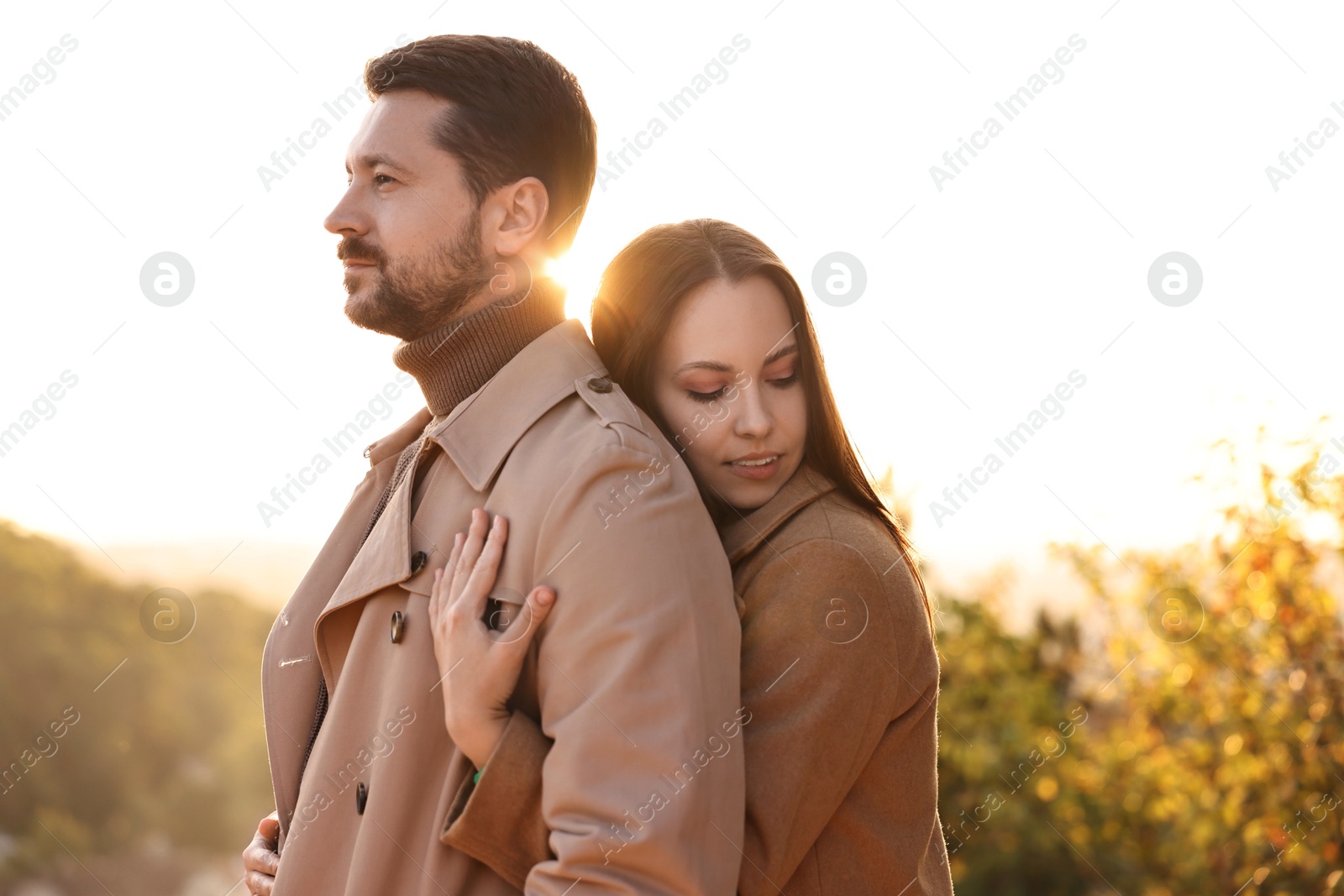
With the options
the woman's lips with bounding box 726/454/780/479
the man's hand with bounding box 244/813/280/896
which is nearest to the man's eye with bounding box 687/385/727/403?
the woman's lips with bounding box 726/454/780/479

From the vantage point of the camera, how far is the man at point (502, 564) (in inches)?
63.9

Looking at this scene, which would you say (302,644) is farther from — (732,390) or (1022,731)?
(1022,731)

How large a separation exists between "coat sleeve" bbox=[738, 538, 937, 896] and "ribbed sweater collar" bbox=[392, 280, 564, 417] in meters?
0.65

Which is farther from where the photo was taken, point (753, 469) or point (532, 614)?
point (753, 469)

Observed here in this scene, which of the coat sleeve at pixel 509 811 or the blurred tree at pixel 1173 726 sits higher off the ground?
the blurred tree at pixel 1173 726

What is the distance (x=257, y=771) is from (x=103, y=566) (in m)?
1.13

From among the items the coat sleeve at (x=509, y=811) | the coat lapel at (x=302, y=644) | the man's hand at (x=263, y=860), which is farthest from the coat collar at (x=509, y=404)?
the man's hand at (x=263, y=860)

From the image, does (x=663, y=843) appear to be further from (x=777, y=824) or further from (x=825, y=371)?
(x=825, y=371)

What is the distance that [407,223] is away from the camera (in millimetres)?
2080

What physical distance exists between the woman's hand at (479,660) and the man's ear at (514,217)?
683mm

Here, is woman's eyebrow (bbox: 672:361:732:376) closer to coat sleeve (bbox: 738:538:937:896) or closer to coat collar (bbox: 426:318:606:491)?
coat collar (bbox: 426:318:606:491)

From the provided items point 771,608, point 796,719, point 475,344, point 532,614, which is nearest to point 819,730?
point 796,719

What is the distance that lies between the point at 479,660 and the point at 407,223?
33.5 inches

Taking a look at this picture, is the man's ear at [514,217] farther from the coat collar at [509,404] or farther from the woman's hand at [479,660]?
the woman's hand at [479,660]
